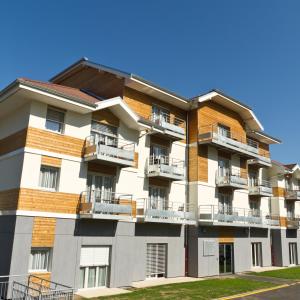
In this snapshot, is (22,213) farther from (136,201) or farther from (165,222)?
(165,222)

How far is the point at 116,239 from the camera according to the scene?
18.9 metres

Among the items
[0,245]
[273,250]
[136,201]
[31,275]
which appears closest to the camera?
[31,275]

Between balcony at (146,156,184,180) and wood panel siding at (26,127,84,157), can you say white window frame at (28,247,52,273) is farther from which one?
balcony at (146,156,184,180)

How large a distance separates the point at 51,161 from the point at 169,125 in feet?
28.8

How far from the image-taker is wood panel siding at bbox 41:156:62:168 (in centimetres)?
1680

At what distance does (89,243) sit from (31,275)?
3.46 m

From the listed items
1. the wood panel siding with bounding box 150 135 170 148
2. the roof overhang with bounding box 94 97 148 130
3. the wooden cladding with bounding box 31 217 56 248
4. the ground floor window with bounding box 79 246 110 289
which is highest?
the roof overhang with bounding box 94 97 148 130

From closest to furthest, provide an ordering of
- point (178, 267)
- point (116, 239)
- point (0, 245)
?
point (0, 245)
point (116, 239)
point (178, 267)

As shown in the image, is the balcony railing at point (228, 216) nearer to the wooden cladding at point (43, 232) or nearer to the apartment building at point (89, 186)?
the apartment building at point (89, 186)

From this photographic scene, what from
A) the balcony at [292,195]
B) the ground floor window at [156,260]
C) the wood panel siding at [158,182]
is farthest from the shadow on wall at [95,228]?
the balcony at [292,195]

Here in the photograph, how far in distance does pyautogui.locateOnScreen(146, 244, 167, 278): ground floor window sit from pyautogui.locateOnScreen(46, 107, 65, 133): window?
30.1 ft

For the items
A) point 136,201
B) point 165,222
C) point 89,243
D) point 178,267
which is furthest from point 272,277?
point 89,243

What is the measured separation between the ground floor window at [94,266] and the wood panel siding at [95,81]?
375 inches

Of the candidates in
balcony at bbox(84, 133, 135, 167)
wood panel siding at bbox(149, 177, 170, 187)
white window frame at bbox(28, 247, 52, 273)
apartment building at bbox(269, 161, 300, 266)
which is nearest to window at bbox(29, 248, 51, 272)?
white window frame at bbox(28, 247, 52, 273)
